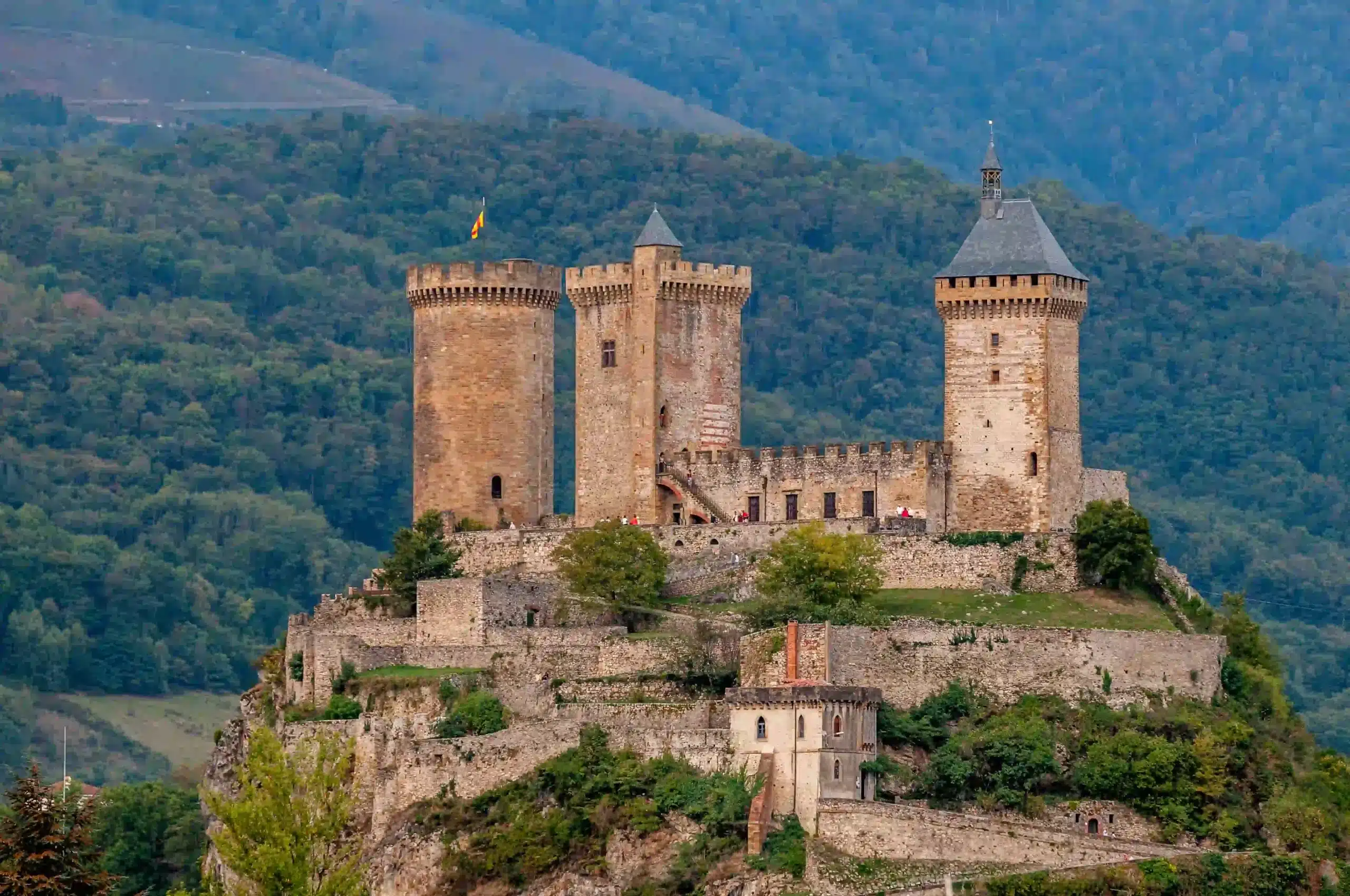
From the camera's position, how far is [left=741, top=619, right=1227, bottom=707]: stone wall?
7306cm

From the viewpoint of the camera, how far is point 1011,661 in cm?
7388

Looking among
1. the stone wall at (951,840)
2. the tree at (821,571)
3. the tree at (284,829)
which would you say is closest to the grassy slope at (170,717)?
the tree at (821,571)

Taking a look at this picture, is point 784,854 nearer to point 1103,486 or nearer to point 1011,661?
point 1011,661

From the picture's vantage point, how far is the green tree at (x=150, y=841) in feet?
294

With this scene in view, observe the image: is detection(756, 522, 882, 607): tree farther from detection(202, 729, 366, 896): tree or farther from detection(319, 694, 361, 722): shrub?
detection(202, 729, 366, 896): tree

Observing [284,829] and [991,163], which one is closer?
[284,829]

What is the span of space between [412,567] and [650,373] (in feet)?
24.5

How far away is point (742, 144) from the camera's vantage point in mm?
188250

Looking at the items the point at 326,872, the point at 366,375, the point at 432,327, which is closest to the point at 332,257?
the point at 366,375

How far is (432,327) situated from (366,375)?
75.7 meters

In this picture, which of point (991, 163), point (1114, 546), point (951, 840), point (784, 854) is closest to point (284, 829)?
point (784, 854)

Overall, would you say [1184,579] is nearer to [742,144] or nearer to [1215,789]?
[1215,789]

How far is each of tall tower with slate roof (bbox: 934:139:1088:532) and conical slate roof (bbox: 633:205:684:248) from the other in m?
7.34

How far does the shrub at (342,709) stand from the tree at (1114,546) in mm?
15899
